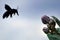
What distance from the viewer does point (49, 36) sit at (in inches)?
104

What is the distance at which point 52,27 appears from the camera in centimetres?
287

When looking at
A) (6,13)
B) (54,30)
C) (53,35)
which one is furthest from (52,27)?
(6,13)

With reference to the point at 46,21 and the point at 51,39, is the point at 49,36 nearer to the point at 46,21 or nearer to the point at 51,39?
the point at 51,39

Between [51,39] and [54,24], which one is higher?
[54,24]

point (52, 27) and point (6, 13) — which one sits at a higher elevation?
point (6, 13)

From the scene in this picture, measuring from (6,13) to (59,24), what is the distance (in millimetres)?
1764

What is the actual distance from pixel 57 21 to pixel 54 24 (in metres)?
0.07

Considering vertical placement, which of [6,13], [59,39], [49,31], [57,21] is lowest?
[59,39]

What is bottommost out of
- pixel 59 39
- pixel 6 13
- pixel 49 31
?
pixel 59 39

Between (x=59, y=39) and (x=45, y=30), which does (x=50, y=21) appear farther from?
(x=59, y=39)

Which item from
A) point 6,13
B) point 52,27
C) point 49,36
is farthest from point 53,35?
point 6,13

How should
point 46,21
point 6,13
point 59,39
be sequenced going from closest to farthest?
1. point 59,39
2. point 46,21
3. point 6,13

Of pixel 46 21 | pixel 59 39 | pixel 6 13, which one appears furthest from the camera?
pixel 6 13

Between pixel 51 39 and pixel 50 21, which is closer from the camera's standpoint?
pixel 51 39
